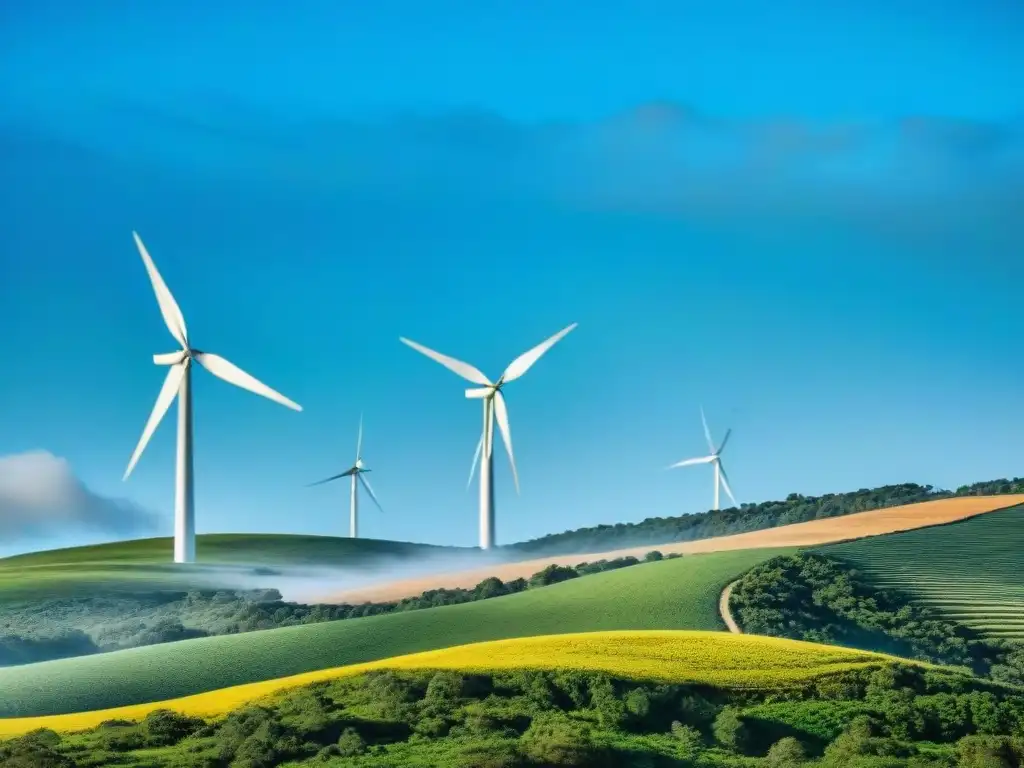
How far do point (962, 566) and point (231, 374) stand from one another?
48355mm

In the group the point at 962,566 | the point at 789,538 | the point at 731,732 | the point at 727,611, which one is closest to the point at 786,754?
the point at 731,732

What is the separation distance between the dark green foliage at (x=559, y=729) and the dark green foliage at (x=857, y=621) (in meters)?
12.3

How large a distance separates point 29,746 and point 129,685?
38.3 feet

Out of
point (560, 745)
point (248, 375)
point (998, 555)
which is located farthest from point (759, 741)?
point (248, 375)

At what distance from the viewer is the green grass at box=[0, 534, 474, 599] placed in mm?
104375

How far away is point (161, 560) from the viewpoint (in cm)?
12738

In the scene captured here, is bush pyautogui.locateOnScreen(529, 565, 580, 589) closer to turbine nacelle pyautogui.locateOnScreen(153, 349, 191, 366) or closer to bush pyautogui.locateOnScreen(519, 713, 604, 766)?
turbine nacelle pyautogui.locateOnScreen(153, 349, 191, 366)

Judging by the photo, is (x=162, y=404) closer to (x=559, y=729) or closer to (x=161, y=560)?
(x=161, y=560)

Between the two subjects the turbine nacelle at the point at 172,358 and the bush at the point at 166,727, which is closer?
the bush at the point at 166,727

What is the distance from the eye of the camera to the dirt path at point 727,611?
228 ft

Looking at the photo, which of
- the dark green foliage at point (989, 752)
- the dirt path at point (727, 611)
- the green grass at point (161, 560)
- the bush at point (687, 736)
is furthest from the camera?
the green grass at point (161, 560)

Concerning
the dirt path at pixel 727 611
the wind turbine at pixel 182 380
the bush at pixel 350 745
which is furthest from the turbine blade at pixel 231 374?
the bush at pixel 350 745

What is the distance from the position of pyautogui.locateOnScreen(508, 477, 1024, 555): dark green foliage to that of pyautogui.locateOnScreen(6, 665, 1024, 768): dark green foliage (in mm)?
59886

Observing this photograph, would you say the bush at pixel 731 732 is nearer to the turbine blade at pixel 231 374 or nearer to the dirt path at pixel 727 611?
the dirt path at pixel 727 611
